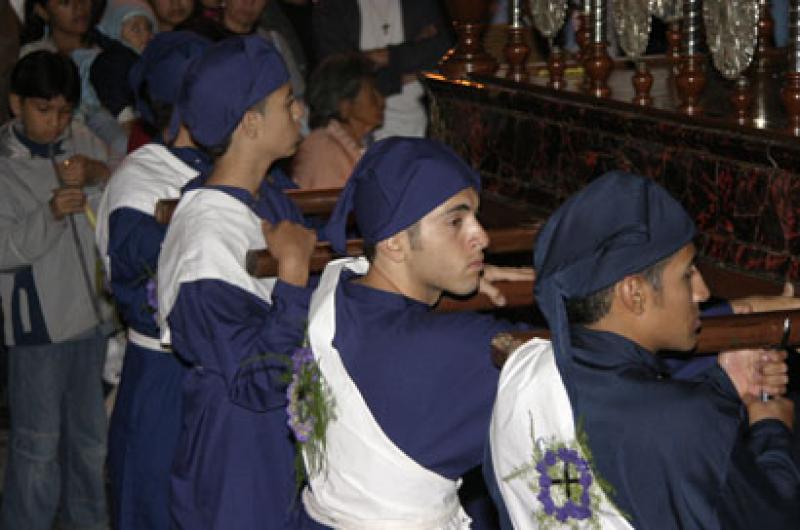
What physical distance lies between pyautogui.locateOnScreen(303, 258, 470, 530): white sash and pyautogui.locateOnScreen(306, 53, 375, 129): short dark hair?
263cm

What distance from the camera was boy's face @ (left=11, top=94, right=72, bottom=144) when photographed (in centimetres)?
555

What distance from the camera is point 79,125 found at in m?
5.86

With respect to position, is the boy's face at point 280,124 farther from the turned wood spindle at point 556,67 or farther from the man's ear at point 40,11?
the man's ear at point 40,11

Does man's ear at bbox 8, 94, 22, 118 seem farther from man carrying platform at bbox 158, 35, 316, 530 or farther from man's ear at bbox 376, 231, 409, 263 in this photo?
man's ear at bbox 376, 231, 409, 263

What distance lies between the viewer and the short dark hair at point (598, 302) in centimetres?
258

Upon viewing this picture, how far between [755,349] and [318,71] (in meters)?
3.40

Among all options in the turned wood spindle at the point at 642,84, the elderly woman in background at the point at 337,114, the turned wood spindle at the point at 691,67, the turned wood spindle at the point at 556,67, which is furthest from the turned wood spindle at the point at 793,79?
the elderly woman in background at the point at 337,114

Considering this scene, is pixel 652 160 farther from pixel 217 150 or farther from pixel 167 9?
pixel 167 9

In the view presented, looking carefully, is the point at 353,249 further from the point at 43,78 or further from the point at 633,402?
the point at 43,78

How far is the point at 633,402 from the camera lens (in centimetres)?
254

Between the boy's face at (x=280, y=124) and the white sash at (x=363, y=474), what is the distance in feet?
2.91

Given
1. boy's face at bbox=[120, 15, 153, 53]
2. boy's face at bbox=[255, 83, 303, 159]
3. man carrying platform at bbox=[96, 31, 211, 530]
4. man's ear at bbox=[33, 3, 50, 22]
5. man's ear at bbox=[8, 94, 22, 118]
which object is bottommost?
man carrying platform at bbox=[96, 31, 211, 530]

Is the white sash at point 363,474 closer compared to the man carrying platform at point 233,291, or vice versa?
the white sash at point 363,474

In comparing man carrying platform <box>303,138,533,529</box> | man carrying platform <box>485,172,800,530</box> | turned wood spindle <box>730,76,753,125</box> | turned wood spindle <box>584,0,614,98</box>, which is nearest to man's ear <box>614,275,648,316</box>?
man carrying platform <box>485,172,800,530</box>
